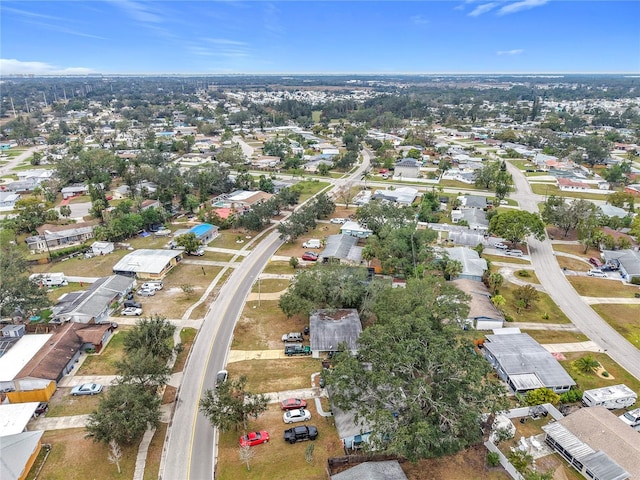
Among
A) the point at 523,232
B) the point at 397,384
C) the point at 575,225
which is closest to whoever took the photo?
the point at 397,384

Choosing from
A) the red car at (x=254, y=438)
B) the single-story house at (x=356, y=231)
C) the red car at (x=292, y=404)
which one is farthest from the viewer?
the single-story house at (x=356, y=231)

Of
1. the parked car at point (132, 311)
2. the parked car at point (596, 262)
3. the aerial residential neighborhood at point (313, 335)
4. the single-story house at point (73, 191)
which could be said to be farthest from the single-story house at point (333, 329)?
the single-story house at point (73, 191)

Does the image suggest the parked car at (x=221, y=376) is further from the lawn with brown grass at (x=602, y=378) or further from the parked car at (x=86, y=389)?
the lawn with brown grass at (x=602, y=378)

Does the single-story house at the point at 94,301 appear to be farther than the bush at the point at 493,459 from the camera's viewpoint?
Yes

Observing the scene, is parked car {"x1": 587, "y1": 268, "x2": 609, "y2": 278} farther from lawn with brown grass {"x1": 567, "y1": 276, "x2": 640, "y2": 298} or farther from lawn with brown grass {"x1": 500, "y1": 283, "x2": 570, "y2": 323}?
lawn with brown grass {"x1": 500, "y1": 283, "x2": 570, "y2": 323}

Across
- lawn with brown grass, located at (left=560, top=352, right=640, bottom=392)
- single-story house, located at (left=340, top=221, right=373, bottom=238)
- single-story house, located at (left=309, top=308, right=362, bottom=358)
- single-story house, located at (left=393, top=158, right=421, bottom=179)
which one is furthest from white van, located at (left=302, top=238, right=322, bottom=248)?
single-story house, located at (left=393, top=158, right=421, bottom=179)

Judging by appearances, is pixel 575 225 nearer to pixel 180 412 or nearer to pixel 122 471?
pixel 180 412

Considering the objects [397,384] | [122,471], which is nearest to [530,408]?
[397,384]
